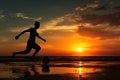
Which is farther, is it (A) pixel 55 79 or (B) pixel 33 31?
(A) pixel 55 79

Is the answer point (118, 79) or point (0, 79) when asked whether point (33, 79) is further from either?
point (118, 79)

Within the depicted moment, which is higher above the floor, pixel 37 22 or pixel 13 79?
pixel 37 22

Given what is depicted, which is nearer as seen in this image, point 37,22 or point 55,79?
point 37,22

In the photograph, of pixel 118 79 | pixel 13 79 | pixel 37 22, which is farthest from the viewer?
pixel 118 79

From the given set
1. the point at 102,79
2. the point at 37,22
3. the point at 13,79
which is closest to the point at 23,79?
the point at 13,79

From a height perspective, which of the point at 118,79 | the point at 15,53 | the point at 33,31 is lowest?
the point at 118,79

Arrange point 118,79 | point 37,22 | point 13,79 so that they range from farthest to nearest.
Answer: point 118,79 < point 13,79 < point 37,22

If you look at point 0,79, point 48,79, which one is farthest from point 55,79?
point 0,79

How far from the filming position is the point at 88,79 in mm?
17391

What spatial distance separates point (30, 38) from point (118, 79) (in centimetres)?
581

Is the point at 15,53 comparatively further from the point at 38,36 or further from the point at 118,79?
the point at 118,79

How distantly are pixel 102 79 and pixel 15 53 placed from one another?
517cm

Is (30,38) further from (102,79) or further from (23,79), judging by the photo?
(102,79)

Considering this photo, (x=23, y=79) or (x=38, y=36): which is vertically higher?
(x=38, y=36)
